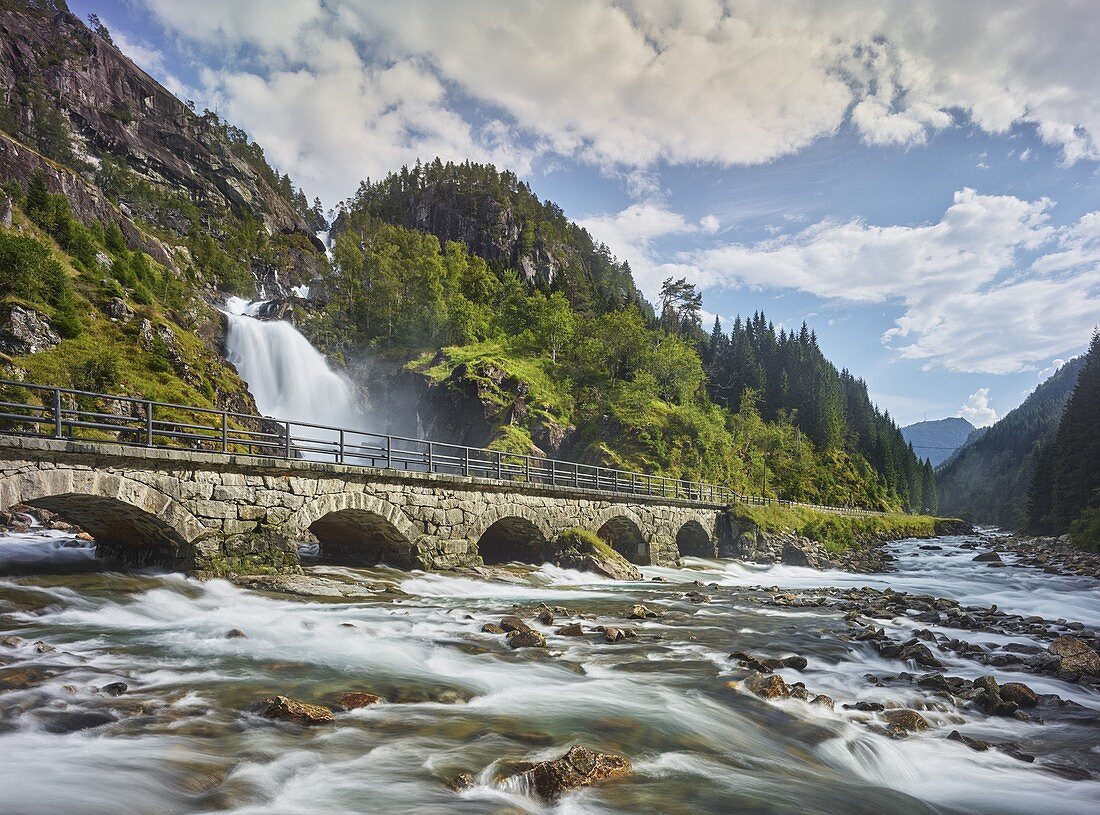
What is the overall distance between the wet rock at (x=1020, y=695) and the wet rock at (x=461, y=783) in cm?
900

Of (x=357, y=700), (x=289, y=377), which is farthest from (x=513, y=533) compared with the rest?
(x=289, y=377)

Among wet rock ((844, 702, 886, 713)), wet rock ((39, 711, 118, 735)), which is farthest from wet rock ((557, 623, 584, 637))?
wet rock ((39, 711, 118, 735))

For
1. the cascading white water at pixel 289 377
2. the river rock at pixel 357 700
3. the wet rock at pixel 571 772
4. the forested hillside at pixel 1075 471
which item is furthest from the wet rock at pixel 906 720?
the cascading white water at pixel 289 377

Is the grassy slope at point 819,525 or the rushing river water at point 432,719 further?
the grassy slope at point 819,525

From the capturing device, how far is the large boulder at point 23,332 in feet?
126

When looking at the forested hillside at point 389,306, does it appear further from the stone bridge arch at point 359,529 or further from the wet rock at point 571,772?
the wet rock at point 571,772

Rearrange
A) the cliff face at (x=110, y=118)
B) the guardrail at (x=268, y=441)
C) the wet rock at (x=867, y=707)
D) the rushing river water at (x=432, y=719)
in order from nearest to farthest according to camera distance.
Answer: the rushing river water at (x=432, y=719), the wet rock at (x=867, y=707), the guardrail at (x=268, y=441), the cliff face at (x=110, y=118)

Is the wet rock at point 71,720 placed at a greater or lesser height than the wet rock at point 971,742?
greater

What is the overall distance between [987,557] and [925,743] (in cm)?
4797

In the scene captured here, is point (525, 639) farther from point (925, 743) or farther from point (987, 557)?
point (987, 557)

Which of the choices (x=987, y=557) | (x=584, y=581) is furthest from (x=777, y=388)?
A: (x=584, y=581)

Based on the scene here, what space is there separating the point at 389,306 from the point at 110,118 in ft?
339

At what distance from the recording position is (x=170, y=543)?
15.3 metres

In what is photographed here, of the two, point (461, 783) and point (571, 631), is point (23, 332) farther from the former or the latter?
point (461, 783)
